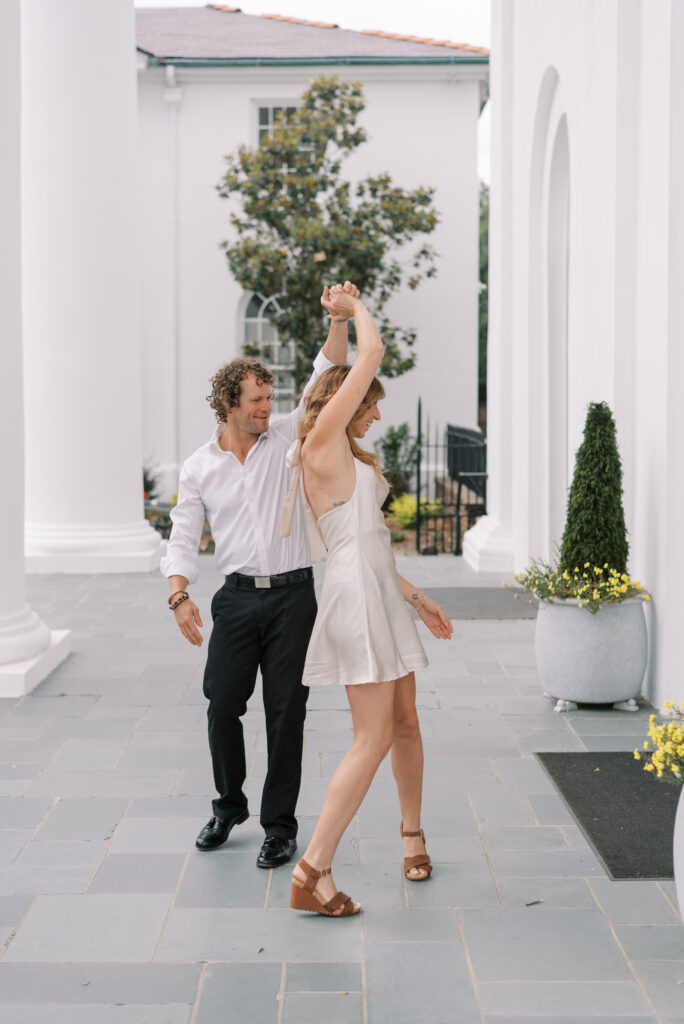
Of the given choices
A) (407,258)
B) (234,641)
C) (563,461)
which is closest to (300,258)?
(407,258)

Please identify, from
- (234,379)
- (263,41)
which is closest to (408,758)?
(234,379)

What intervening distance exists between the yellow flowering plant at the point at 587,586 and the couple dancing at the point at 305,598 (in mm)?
2308

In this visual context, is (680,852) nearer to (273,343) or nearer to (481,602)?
(481,602)

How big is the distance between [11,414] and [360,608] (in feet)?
13.3

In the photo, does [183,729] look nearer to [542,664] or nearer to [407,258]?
[542,664]

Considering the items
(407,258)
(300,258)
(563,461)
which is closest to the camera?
(563,461)

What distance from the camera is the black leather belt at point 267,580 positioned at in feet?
13.9

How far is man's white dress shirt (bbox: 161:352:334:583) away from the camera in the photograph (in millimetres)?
4234

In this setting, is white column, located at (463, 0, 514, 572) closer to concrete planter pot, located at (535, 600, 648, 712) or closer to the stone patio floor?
concrete planter pot, located at (535, 600, 648, 712)

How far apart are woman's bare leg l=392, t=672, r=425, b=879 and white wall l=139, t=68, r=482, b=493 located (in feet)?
53.9

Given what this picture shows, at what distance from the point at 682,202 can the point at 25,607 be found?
14.9ft

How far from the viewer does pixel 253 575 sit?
13.9ft

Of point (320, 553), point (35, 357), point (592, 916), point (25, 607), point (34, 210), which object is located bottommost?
point (592, 916)

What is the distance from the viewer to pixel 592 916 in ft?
12.7
